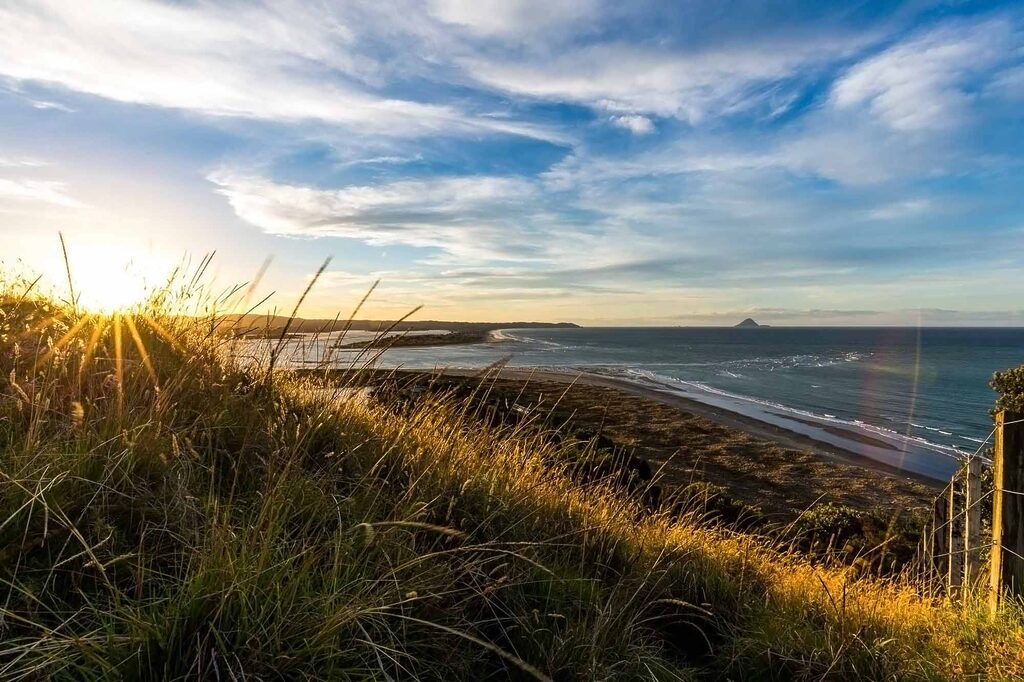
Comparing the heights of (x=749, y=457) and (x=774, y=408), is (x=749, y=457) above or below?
below

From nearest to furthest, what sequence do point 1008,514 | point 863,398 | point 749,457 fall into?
point 1008,514 < point 749,457 < point 863,398

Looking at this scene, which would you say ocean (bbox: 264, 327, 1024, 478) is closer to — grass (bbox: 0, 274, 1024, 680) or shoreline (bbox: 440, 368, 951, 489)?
shoreline (bbox: 440, 368, 951, 489)

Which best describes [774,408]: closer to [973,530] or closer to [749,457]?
[749,457]

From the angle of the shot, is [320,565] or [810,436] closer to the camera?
[320,565]

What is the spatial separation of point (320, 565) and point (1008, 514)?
495 cm

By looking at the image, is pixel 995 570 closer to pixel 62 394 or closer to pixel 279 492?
pixel 279 492

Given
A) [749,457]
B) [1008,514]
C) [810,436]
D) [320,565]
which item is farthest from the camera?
[810,436]

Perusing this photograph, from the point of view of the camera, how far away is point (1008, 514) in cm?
438

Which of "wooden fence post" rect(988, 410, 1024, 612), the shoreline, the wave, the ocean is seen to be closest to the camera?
"wooden fence post" rect(988, 410, 1024, 612)

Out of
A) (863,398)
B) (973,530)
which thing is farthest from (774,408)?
(973,530)

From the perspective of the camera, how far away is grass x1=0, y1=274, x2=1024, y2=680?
206 centimetres

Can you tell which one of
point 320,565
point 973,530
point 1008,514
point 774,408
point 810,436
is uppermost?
point 320,565

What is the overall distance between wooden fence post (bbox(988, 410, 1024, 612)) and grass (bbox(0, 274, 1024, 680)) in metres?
0.30

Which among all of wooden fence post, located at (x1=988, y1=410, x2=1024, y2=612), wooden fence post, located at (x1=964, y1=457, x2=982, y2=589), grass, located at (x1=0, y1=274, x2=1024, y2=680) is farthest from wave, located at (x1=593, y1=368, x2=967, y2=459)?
grass, located at (x1=0, y1=274, x2=1024, y2=680)
